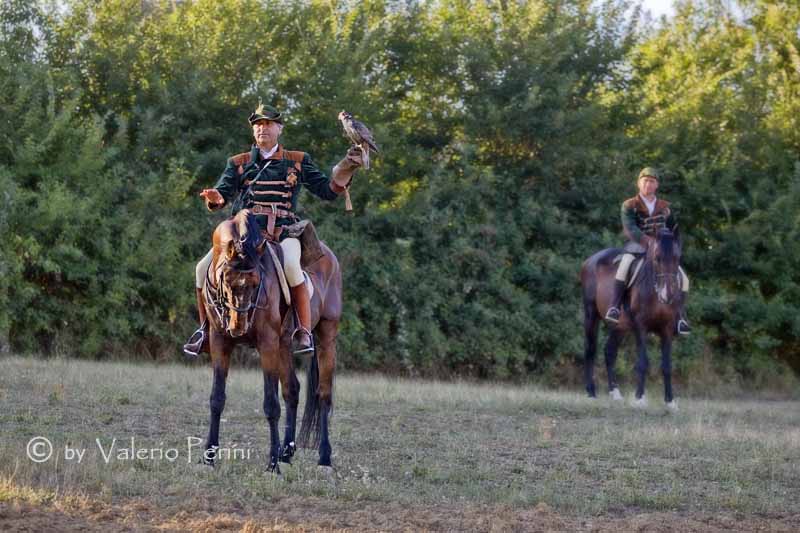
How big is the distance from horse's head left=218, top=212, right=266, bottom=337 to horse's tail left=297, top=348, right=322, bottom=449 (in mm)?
1386

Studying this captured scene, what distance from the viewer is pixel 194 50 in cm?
2036

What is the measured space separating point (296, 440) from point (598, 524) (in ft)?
10.9

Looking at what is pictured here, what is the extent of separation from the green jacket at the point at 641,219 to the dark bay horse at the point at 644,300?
0.95ft

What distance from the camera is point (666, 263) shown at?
1527 cm

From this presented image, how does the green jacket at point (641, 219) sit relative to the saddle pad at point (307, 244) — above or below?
above

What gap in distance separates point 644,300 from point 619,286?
558 millimetres

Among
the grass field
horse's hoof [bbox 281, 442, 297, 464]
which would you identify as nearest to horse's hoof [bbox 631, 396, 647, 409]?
the grass field

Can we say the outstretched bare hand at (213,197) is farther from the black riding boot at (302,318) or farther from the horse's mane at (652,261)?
the horse's mane at (652,261)

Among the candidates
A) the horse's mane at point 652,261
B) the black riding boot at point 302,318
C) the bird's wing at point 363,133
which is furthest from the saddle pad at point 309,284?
the horse's mane at point 652,261

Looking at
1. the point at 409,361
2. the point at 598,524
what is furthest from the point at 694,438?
the point at 409,361

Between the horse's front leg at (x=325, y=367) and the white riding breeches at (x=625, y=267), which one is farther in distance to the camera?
the white riding breeches at (x=625, y=267)

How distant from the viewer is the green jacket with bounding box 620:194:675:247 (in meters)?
15.8

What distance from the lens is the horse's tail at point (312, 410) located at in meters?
9.62

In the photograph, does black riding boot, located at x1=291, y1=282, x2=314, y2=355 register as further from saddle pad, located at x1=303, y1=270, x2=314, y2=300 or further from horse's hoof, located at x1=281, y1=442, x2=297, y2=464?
horse's hoof, located at x1=281, y1=442, x2=297, y2=464
